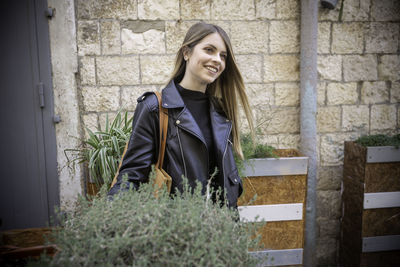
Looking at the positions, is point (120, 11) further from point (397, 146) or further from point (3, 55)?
point (397, 146)

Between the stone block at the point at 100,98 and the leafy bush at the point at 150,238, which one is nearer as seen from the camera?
the leafy bush at the point at 150,238

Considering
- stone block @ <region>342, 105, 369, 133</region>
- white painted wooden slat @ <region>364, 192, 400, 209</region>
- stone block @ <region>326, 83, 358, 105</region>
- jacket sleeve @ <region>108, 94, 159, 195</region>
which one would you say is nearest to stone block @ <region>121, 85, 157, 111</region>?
jacket sleeve @ <region>108, 94, 159, 195</region>

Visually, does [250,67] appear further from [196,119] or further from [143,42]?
[196,119]

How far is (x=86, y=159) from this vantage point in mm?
2648

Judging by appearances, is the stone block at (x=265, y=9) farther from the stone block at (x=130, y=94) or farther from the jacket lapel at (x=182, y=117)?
the jacket lapel at (x=182, y=117)

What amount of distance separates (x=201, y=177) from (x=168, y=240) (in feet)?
3.00

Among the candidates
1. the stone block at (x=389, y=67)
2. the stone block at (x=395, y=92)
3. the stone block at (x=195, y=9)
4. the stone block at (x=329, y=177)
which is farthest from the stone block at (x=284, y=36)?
the stone block at (x=329, y=177)

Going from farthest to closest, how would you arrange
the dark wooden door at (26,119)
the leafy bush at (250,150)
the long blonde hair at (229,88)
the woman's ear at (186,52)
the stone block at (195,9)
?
the stone block at (195,9) < the dark wooden door at (26,119) < the leafy bush at (250,150) < the long blonde hair at (229,88) < the woman's ear at (186,52)

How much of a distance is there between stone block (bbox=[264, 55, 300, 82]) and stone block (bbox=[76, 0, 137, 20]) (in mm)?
1612

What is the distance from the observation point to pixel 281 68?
325 centimetres

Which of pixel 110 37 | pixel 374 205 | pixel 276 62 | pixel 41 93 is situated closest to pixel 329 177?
pixel 374 205

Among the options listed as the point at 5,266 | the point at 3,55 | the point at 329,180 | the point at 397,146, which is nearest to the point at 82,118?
the point at 3,55

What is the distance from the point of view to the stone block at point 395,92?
3336 mm

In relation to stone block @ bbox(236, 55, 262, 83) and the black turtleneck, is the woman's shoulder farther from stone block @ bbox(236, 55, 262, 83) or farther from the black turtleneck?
stone block @ bbox(236, 55, 262, 83)
